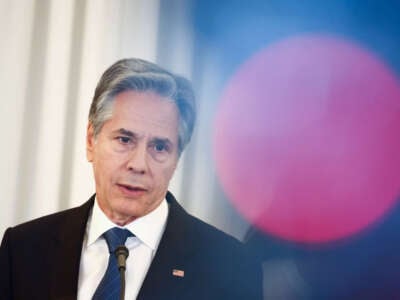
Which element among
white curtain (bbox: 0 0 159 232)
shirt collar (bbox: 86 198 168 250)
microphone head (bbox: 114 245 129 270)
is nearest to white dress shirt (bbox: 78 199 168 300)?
shirt collar (bbox: 86 198 168 250)

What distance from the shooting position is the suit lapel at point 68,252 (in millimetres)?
1265

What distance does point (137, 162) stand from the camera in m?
1.30

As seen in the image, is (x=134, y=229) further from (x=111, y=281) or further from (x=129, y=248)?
(x=111, y=281)

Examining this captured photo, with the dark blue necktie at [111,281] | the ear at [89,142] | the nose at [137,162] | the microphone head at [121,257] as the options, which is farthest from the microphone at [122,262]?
the ear at [89,142]

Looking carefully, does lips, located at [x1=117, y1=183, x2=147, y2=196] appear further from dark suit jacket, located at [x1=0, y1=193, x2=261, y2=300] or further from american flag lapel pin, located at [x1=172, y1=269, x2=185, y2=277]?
american flag lapel pin, located at [x1=172, y1=269, x2=185, y2=277]

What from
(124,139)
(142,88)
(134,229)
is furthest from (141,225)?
(142,88)

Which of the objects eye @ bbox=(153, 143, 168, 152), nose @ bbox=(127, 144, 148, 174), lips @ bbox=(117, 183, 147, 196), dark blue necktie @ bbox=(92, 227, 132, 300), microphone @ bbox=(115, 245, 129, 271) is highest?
eye @ bbox=(153, 143, 168, 152)

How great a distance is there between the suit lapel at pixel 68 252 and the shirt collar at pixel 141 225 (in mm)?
23

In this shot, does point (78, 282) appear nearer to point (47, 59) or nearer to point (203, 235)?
point (203, 235)

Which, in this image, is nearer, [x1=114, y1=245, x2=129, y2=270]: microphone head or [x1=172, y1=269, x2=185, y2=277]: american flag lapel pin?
[x1=114, y1=245, x2=129, y2=270]: microphone head

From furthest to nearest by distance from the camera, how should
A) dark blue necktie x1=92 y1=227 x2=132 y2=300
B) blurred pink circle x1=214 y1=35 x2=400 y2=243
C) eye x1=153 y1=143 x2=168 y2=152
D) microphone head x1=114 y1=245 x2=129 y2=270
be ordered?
blurred pink circle x1=214 y1=35 x2=400 y2=243, eye x1=153 y1=143 x2=168 y2=152, dark blue necktie x1=92 y1=227 x2=132 y2=300, microphone head x1=114 y1=245 x2=129 y2=270

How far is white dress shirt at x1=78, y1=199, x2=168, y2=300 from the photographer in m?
1.28

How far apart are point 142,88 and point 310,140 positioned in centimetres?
52

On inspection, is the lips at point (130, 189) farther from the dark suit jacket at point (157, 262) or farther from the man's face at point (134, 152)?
the dark suit jacket at point (157, 262)
